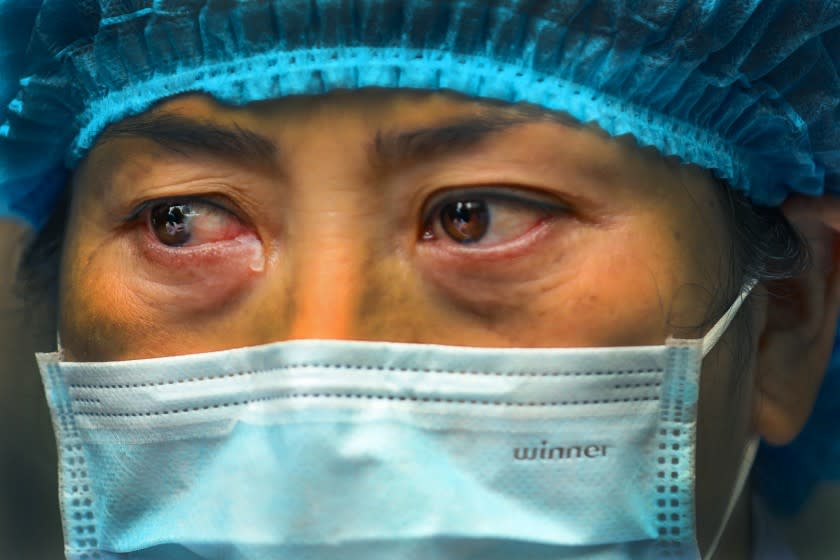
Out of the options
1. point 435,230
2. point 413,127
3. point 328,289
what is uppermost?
point 413,127

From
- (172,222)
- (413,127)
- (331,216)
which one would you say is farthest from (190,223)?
(413,127)

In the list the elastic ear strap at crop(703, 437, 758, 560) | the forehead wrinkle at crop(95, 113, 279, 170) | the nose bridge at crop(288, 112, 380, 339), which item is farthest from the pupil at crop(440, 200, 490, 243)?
the elastic ear strap at crop(703, 437, 758, 560)

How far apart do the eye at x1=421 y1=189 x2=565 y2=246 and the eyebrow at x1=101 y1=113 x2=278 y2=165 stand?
0.80 feet

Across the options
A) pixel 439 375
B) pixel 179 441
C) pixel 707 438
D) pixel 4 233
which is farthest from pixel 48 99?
pixel 707 438

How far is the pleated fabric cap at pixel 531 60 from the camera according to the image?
1502 millimetres

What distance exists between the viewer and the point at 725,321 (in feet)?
5.35

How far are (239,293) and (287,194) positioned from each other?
0.16 meters

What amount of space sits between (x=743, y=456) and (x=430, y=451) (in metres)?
0.56

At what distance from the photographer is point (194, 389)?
157cm

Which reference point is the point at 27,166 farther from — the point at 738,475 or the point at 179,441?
the point at 738,475

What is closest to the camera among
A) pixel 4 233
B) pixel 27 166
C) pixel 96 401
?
pixel 96 401

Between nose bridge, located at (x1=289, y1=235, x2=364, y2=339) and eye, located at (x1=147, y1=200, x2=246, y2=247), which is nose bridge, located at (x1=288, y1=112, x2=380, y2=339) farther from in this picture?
eye, located at (x1=147, y1=200, x2=246, y2=247)

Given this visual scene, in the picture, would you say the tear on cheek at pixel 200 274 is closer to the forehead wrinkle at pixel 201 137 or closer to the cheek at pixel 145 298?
the cheek at pixel 145 298

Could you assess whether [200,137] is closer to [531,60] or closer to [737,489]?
[531,60]
